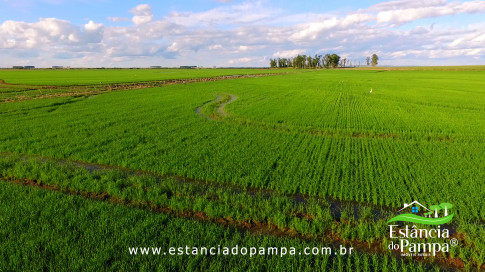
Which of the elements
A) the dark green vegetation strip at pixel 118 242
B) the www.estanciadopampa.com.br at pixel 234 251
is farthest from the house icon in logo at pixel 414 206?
the www.estanciadopampa.com.br at pixel 234 251

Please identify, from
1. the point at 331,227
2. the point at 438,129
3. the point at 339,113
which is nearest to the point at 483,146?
the point at 438,129

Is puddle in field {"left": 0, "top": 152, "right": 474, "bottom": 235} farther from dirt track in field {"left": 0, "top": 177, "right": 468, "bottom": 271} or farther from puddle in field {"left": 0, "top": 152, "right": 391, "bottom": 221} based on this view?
dirt track in field {"left": 0, "top": 177, "right": 468, "bottom": 271}

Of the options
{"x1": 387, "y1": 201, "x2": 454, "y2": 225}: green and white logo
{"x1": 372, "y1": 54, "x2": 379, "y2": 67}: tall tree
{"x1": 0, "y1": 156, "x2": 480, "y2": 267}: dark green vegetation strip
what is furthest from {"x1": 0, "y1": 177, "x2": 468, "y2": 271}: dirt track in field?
{"x1": 372, "y1": 54, "x2": 379, "y2": 67}: tall tree
